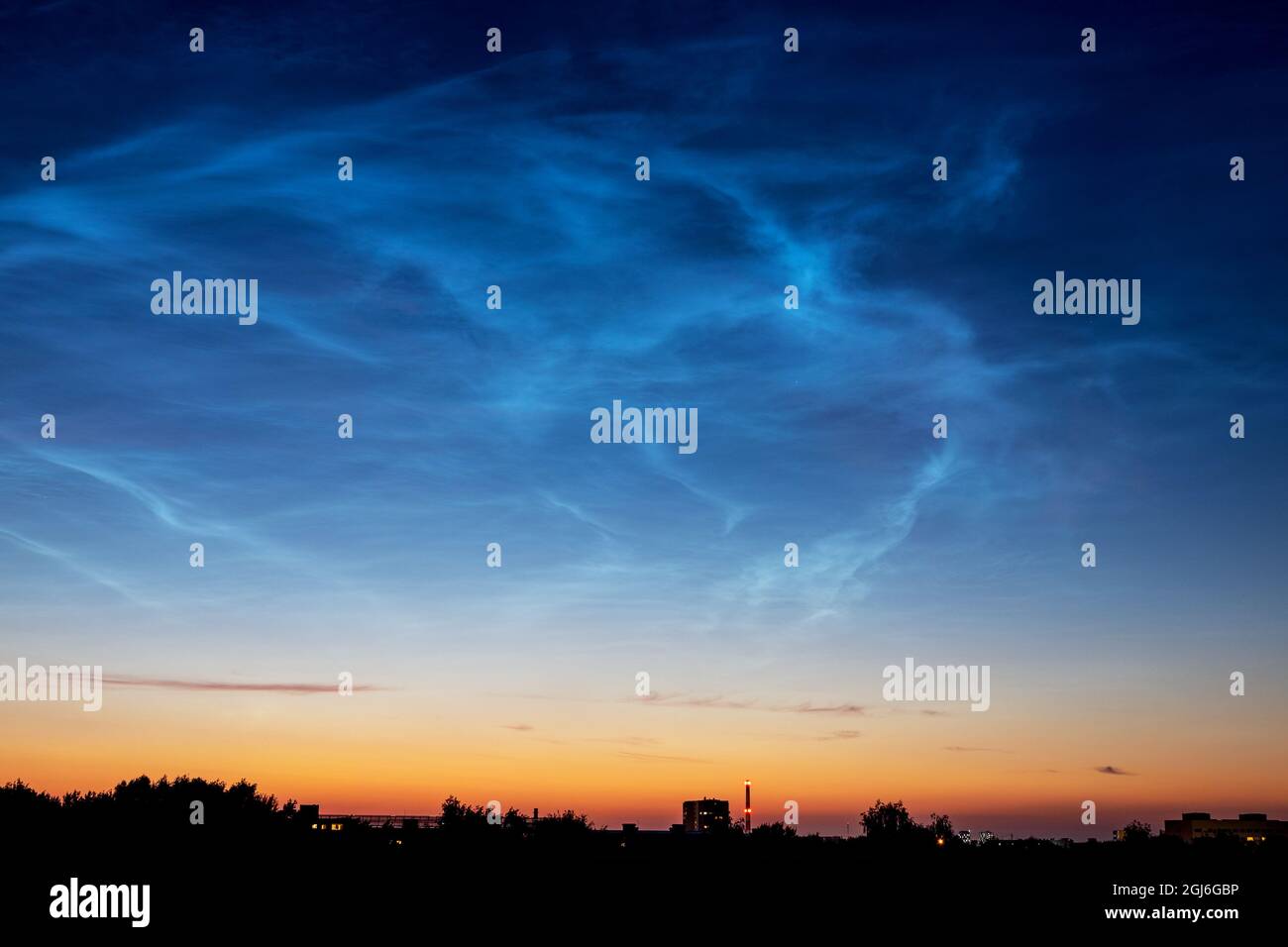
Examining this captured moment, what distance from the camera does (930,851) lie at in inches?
4668

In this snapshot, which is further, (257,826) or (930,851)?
(930,851)

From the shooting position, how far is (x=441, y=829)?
118 meters
